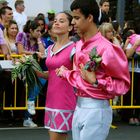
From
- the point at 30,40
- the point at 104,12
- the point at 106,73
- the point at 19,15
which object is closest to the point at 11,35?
the point at 30,40


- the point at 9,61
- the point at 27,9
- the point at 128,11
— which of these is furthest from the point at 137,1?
the point at 9,61

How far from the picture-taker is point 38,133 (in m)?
8.04

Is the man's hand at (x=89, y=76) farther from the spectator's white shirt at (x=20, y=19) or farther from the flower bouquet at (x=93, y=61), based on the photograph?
the spectator's white shirt at (x=20, y=19)

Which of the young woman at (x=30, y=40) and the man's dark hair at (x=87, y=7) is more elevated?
the man's dark hair at (x=87, y=7)

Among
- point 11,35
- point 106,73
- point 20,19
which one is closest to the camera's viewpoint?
point 106,73

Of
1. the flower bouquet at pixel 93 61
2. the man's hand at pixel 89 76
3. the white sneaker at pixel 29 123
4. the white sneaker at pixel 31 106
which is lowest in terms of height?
the white sneaker at pixel 29 123

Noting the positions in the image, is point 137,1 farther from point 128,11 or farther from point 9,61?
point 9,61

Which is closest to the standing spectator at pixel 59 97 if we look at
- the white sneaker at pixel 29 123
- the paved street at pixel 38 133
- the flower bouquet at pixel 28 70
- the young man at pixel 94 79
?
the flower bouquet at pixel 28 70

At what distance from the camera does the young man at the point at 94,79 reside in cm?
381

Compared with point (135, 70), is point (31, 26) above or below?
above

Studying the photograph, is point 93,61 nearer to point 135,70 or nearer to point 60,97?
point 60,97

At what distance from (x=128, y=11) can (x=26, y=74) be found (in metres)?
14.4

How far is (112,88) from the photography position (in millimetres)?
3781

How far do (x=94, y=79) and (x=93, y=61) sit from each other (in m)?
0.15
